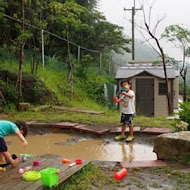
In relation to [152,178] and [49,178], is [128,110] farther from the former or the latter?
[49,178]

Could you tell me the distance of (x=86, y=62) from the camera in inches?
706

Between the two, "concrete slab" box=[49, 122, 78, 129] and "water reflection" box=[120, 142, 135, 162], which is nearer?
"water reflection" box=[120, 142, 135, 162]

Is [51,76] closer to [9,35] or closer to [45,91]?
[45,91]

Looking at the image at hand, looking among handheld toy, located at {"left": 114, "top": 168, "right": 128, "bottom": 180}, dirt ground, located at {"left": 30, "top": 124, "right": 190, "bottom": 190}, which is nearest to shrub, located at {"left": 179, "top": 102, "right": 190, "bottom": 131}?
dirt ground, located at {"left": 30, "top": 124, "right": 190, "bottom": 190}

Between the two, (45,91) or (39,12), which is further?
(39,12)

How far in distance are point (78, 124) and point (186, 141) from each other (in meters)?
3.88

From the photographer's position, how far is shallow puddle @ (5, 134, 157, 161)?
5.88m

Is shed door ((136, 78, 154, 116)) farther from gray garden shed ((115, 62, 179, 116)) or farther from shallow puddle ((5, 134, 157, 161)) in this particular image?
shallow puddle ((5, 134, 157, 161))

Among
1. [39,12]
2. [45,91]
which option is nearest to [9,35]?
[39,12]

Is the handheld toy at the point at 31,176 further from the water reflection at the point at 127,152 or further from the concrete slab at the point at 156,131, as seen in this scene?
the concrete slab at the point at 156,131

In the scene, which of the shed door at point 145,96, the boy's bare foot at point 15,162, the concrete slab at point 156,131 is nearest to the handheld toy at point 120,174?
the boy's bare foot at point 15,162

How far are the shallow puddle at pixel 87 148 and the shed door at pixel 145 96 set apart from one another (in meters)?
9.71

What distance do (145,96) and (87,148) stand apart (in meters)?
10.6

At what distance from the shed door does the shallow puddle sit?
382 inches
